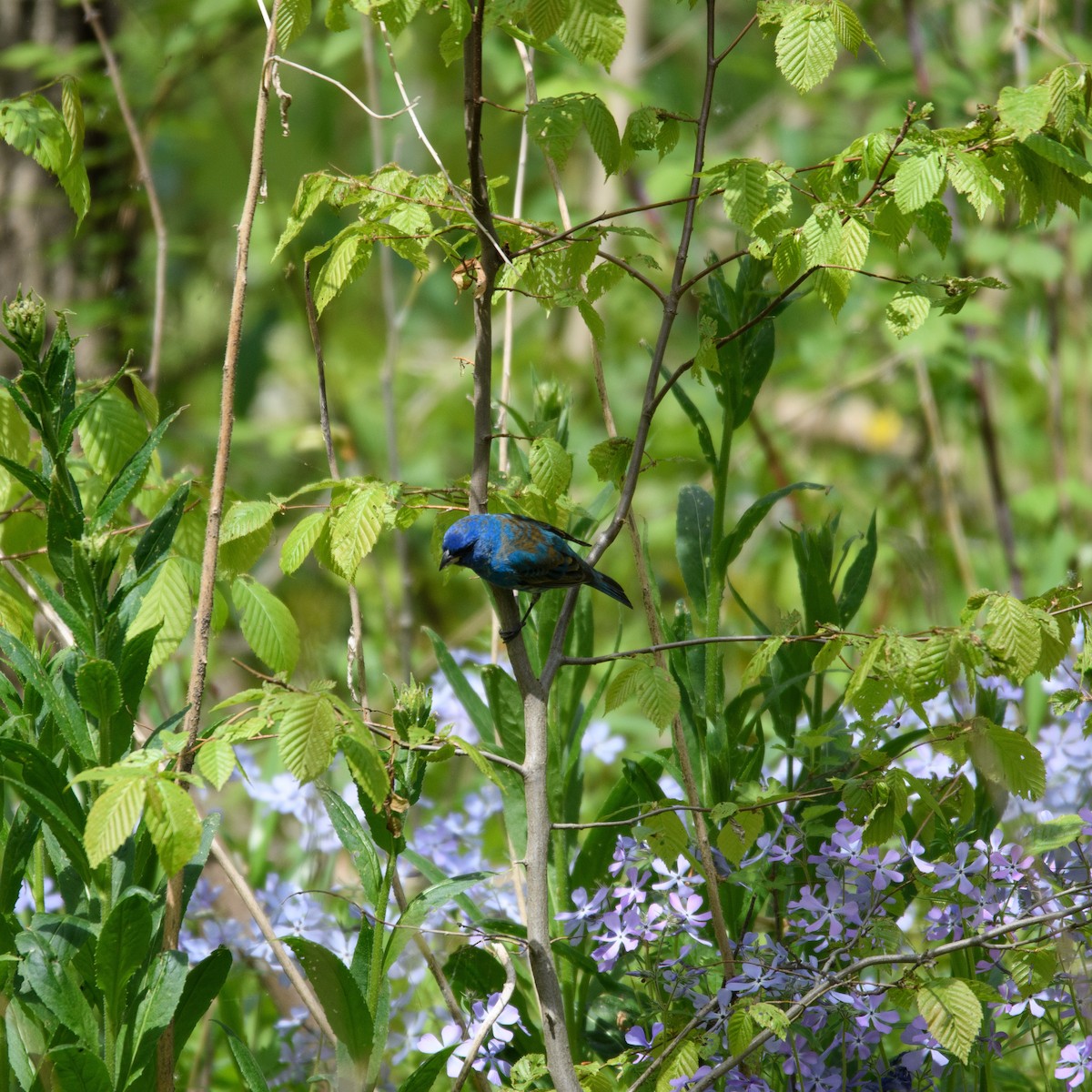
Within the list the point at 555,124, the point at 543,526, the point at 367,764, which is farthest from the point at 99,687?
the point at 555,124

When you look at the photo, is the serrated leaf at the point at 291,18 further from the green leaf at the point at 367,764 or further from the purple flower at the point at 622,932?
the purple flower at the point at 622,932

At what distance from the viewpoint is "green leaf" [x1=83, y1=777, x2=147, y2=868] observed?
112 cm

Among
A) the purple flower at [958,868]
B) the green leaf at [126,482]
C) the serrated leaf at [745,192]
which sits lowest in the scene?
the purple flower at [958,868]

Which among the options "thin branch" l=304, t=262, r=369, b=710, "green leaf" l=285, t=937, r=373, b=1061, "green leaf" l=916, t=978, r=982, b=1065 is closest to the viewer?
"green leaf" l=916, t=978, r=982, b=1065

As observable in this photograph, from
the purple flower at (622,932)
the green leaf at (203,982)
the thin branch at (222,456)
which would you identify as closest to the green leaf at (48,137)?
the thin branch at (222,456)

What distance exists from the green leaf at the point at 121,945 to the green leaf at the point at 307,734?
40 cm

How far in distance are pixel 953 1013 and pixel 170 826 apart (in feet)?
3.05

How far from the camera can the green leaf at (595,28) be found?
1.26 m

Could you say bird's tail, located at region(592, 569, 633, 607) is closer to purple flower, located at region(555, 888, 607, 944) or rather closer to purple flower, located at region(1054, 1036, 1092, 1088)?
purple flower, located at region(555, 888, 607, 944)

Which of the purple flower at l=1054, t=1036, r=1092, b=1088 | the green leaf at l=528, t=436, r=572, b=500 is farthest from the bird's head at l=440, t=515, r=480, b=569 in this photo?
the purple flower at l=1054, t=1036, r=1092, b=1088

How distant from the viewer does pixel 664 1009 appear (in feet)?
5.39

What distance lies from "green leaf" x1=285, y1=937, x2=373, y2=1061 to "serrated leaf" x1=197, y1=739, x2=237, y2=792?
34 cm

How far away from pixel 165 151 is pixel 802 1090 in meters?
5.66

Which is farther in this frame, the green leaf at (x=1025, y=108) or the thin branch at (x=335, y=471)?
the thin branch at (x=335, y=471)
